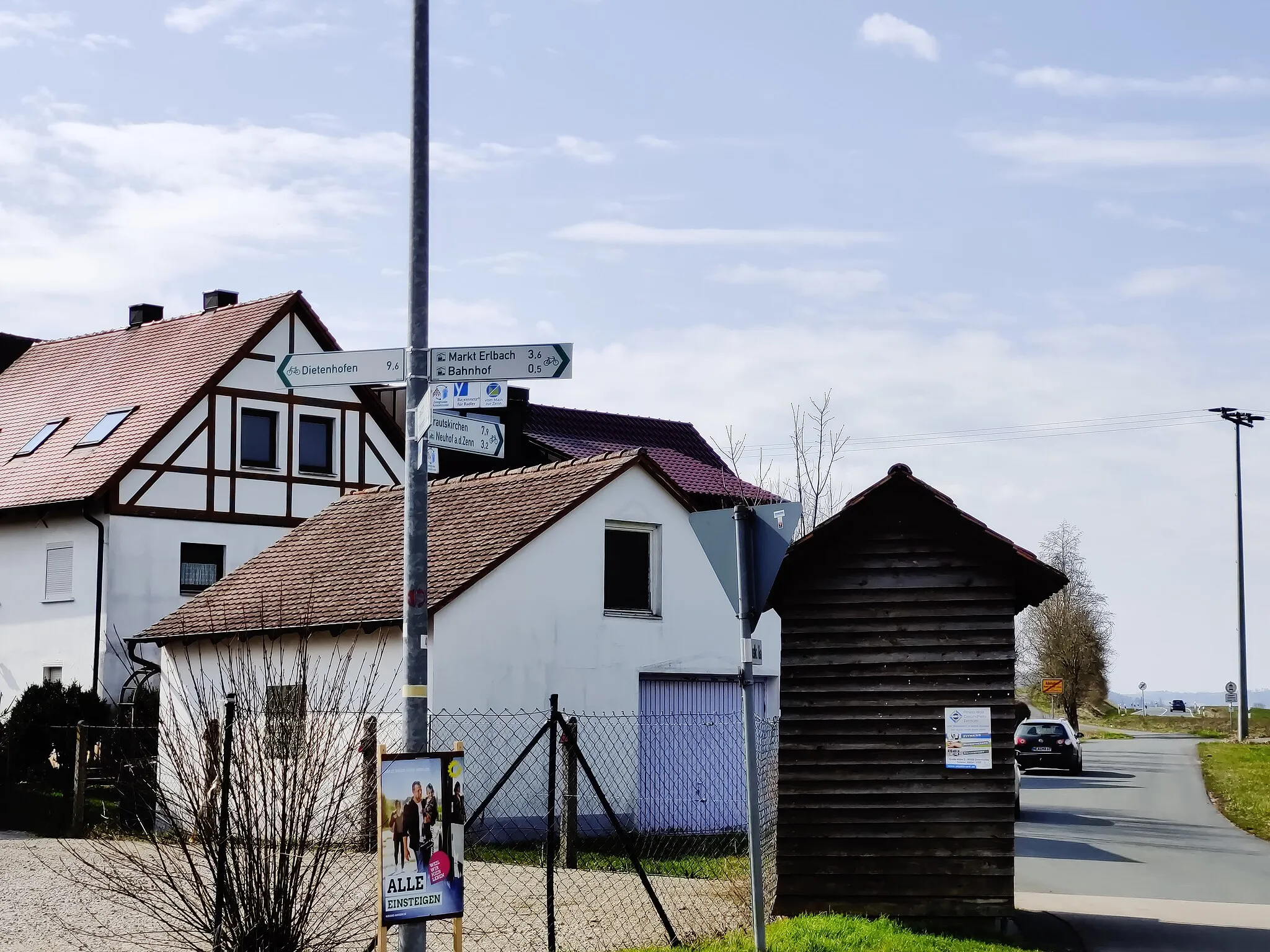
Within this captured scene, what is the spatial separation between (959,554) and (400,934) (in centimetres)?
626

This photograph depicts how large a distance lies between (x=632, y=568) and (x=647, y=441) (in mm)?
26617

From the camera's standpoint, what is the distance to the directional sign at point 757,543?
9984mm

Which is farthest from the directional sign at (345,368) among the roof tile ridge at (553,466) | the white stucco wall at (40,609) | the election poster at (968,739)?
the white stucco wall at (40,609)

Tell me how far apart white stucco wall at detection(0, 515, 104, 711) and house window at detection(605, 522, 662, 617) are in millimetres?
14344

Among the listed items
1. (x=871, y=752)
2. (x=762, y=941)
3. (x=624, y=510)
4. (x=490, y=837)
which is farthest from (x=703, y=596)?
(x=762, y=941)

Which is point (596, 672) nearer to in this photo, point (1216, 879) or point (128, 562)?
point (1216, 879)

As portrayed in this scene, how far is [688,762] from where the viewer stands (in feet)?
77.4

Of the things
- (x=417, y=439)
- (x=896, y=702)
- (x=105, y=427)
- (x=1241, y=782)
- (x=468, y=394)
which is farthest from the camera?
(x=1241, y=782)

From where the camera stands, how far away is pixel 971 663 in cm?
1286

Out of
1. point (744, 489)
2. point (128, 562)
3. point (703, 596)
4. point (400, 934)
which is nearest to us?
point (400, 934)

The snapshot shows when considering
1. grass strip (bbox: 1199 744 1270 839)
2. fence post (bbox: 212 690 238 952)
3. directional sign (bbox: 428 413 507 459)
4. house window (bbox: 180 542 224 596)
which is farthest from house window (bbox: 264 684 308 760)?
house window (bbox: 180 542 224 596)

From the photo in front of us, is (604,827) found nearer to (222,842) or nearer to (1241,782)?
(222,842)

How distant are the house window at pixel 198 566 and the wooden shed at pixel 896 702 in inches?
918

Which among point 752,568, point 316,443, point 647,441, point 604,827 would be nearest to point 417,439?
point 752,568
